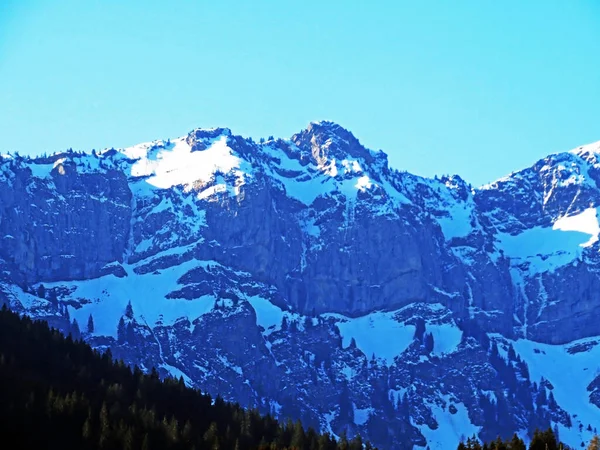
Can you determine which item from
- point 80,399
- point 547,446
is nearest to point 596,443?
point 547,446

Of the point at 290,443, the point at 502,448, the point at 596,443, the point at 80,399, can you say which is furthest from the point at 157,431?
the point at 596,443

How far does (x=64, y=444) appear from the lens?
552 ft

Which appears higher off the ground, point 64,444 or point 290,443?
point 290,443

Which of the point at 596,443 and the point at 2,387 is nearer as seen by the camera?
the point at 596,443

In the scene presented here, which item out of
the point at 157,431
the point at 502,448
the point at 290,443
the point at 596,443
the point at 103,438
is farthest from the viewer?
the point at 290,443

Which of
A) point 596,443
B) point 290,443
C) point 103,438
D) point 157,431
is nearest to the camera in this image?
point 596,443

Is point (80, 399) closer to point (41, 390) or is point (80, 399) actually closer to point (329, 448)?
point (41, 390)

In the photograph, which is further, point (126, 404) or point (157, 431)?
point (126, 404)

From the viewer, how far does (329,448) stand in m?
197

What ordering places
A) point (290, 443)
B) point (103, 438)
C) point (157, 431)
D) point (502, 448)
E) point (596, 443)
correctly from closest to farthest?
1. point (596, 443)
2. point (502, 448)
3. point (103, 438)
4. point (157, 431)
5. point (290, 443)

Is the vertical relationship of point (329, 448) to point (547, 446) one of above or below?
above

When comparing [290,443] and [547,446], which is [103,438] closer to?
[290,443]

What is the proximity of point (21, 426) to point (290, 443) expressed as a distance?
4039 cm

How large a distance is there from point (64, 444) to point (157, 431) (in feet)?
47.6
